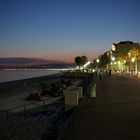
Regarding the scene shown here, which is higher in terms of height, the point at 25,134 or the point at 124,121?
the point at 124,121

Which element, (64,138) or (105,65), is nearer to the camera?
(64,138)

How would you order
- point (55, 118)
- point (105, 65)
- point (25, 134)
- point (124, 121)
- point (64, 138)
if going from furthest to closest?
1. point (105, 65)
2. point (55, 118)
3. point (25, 134)
4. point (124, 121)
5. point (64, 138)

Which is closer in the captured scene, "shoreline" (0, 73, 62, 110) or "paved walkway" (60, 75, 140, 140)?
"paved walkway" (60, 75, 140, 140)

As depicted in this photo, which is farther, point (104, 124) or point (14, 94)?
point (14, 94)

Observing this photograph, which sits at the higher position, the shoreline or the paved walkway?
the paved walkway

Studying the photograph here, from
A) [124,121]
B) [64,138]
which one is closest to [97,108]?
[124,121]

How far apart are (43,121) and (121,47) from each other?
481ft

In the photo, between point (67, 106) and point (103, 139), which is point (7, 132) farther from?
point (103, 139)

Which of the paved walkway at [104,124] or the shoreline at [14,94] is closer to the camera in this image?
the paved walkway at [104,124]

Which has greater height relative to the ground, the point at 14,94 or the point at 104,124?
the point at 104,124

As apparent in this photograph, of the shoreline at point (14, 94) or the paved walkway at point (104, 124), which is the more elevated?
the paved walkway at point (104, 124)

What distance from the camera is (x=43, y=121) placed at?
19.4 meters

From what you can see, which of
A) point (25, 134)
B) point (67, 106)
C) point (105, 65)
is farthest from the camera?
point (105, 65)

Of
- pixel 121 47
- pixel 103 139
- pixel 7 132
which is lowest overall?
pixel 7 132
